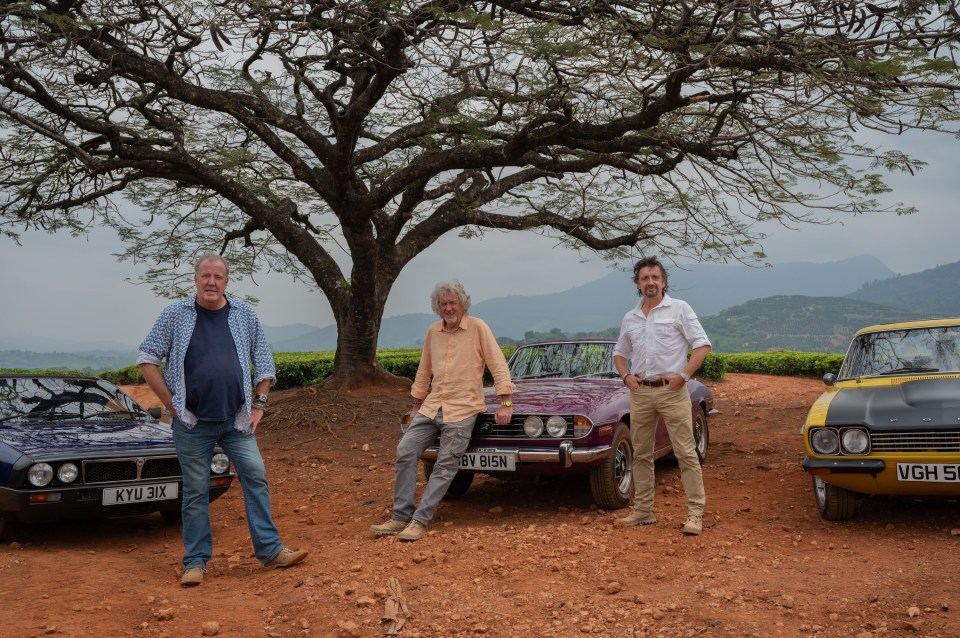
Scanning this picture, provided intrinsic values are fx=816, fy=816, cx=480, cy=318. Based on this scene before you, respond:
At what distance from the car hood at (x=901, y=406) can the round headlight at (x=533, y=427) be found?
86.6 inches

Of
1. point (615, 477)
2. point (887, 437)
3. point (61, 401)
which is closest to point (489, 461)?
point (615, 477)

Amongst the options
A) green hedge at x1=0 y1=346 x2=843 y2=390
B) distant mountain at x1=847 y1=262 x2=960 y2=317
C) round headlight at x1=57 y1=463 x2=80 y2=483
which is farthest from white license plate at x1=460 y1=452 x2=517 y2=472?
distant mountain at x1=847 y1=262 x2=960 y2=317

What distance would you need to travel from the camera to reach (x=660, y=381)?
20.7ft

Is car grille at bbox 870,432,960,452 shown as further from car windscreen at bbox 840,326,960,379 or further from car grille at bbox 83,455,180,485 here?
car grille at bbox 83,455,180,485

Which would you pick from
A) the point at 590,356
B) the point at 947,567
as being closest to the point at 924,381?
the point at 947,567

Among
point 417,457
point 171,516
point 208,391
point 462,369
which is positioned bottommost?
point 171,516

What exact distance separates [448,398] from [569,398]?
1.08m

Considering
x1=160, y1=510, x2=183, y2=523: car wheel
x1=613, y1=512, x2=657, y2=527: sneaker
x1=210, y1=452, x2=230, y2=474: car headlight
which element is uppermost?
x1=210, y1=452, x2=230, y2=474: car headlight

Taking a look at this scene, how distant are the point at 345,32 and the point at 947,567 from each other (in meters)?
8.85

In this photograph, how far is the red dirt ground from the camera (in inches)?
170

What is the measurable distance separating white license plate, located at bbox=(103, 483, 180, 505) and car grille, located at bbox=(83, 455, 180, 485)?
0.09 metres

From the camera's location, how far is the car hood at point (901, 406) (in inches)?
228

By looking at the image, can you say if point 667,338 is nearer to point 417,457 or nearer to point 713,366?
point 417,457

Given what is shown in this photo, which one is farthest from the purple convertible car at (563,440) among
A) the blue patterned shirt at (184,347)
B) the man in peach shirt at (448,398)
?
the blue patterned shirt at (184,347)
